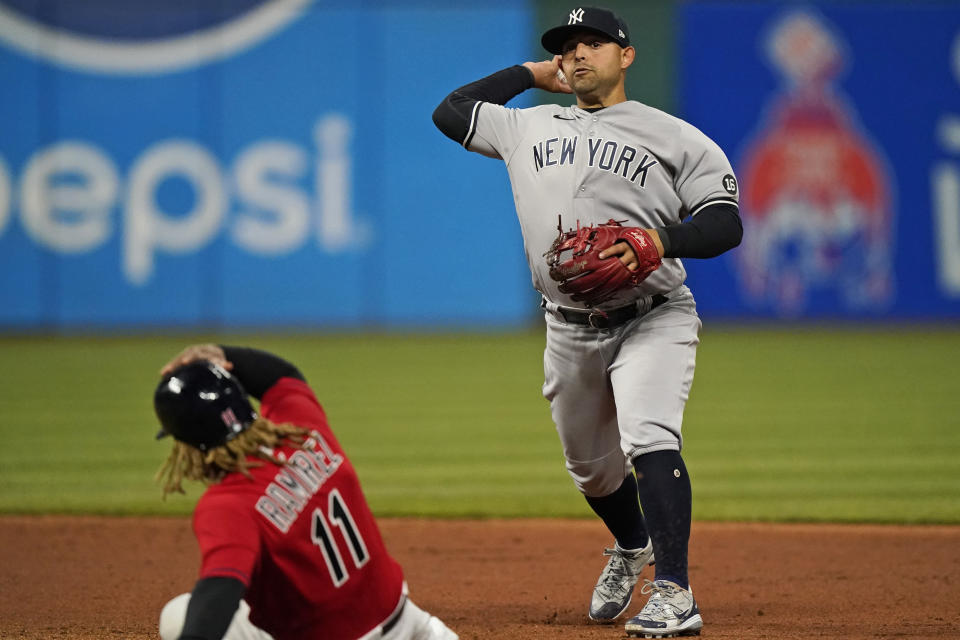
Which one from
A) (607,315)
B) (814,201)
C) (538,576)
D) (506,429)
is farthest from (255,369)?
(814,201)


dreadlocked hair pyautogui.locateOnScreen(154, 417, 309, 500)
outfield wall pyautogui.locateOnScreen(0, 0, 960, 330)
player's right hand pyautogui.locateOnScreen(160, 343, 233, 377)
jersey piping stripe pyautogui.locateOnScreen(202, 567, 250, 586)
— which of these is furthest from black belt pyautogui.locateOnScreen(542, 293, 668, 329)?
outfield wall pyautogui.locateOnScreen(0, 0, 960, 330)

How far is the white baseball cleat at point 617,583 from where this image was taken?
415 cm

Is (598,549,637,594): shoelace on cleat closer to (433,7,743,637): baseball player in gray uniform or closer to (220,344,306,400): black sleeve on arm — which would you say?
(433,7,743,637): baseball player in gray uniform

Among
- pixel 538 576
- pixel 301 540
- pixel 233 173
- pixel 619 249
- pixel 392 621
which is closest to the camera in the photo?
pixel 301 540

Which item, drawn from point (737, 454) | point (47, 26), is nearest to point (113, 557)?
point (737, 454)

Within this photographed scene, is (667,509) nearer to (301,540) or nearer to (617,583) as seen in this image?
(617,583)

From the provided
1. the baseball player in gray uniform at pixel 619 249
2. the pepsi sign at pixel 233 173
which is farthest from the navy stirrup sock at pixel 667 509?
the pepsi sign at pixel 233 173

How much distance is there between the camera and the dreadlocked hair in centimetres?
269

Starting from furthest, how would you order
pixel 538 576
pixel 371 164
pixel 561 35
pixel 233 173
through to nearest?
pixel 371 164
pixel 233 173
pixel 538 576
pixel 561 35

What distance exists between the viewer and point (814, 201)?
1606 cm

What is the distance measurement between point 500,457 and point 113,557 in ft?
10.5

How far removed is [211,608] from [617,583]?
1989mm

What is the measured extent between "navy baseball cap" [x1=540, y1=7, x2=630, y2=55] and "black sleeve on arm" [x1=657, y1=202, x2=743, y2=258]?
2.03 ft

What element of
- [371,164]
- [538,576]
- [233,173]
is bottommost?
[538,576]
